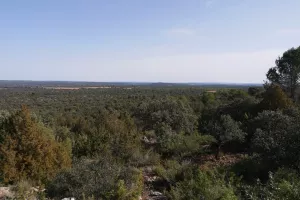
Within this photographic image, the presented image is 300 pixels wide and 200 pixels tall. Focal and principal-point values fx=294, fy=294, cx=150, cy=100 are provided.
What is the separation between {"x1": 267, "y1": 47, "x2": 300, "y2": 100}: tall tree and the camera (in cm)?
2914

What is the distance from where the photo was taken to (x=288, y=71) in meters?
30.2

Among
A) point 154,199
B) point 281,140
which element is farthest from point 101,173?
point 281,140

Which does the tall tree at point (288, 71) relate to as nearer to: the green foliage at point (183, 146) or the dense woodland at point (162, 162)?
the dense woodland at point (162, 162)

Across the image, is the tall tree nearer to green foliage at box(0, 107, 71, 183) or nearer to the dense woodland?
the dense woodland

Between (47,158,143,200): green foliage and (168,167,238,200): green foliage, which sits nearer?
(168,167,238,200): green foliage

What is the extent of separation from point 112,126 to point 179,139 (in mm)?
5123

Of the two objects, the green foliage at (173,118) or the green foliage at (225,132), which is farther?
the green foliage at (173,118)

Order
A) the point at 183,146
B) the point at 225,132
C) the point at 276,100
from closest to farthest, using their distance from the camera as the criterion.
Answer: the point at 225,132, the point at 183,146, the point at 276,100

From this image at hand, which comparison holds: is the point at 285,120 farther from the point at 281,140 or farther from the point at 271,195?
the point at 271,195

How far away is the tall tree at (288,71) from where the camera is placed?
95.6 ft

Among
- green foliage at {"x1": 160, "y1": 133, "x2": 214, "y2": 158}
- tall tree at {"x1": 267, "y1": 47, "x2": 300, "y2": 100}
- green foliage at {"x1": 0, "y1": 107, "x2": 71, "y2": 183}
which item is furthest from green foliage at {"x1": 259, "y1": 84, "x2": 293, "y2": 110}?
green foliage at {"x1": 0, "y1": 107, "x2": 71, "y2": 183}

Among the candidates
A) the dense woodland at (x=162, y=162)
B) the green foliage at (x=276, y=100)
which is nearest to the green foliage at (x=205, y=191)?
the dense woodland at (x=162, y=162)

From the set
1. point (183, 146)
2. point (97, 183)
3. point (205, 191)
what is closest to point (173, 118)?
point (183, 146)

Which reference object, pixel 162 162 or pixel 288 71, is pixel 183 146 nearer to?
pixel 162 162
